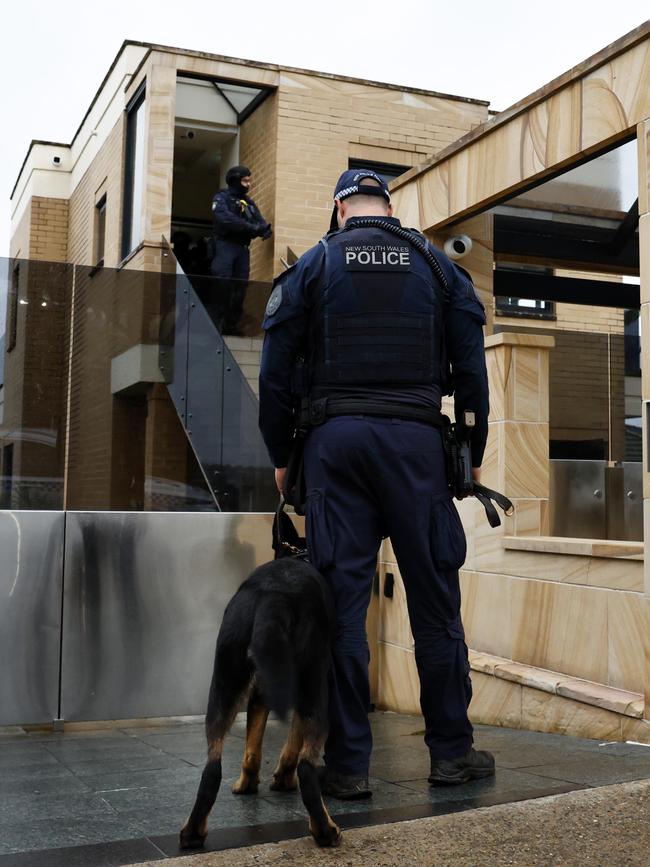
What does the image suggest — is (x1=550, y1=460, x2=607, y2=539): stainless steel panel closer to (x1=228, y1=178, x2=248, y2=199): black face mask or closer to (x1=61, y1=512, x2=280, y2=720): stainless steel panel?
(x1=61, y1=512, x2=280, y2=720): stainless steel panel

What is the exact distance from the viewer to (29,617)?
6043mm

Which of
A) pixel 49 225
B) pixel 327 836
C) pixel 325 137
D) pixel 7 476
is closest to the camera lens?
pixel 327 836

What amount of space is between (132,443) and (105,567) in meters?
0.84

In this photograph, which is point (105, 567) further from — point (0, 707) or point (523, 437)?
point (523, 437)

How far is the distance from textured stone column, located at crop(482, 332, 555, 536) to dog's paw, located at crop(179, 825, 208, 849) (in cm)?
388

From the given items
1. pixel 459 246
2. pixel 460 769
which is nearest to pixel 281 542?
pixel 460 769

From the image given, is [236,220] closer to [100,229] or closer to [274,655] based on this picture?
[100,229]

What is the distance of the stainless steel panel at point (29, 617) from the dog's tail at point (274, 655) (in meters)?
3.37

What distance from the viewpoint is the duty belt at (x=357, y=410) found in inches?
139

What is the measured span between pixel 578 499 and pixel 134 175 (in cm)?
899

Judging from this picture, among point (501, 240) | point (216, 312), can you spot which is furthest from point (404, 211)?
point (216, 312)

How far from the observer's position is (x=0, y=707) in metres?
5.97

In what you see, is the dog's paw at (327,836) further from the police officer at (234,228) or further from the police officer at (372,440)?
the police officer at (234,228)

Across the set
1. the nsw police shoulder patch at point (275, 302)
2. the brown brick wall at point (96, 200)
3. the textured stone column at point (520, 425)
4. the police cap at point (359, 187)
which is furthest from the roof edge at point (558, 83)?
the brown brick wall at point (96, 200)
